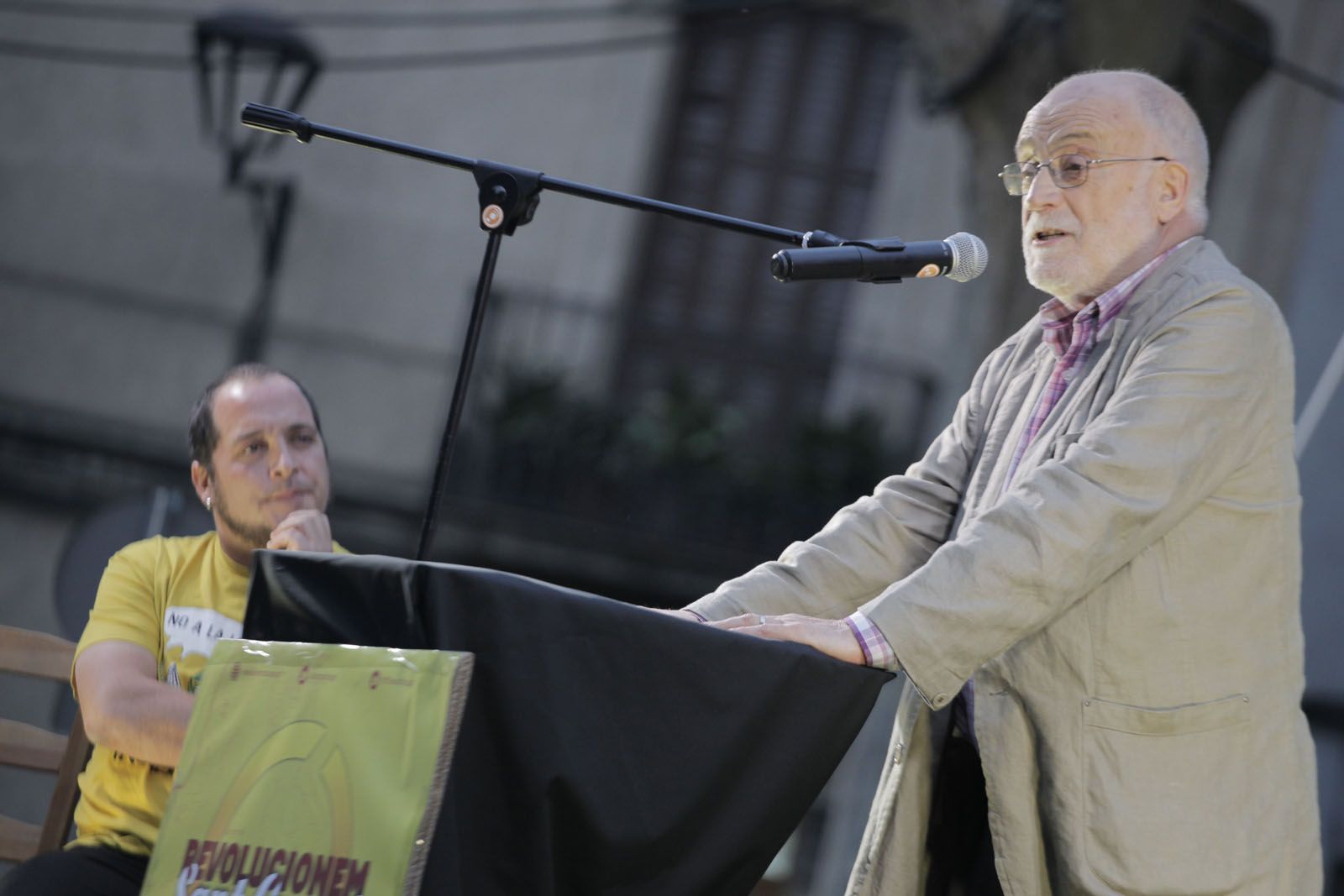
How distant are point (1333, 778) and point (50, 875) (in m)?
6.04

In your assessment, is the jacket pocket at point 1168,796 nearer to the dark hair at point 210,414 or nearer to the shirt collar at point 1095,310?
the shirt collar at point 1095,310

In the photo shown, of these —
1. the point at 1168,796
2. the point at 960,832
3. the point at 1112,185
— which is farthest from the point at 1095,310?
the point at 960,832

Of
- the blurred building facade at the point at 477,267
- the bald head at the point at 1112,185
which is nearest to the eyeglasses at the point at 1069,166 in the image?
the bald head at the point at 1112,185

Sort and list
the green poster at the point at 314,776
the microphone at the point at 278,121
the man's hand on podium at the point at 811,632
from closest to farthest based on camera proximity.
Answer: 1. the green poster at the point at 314,776
2. the man's hand on podium at the point at 811,632
3. the microphone at the point at 278,121

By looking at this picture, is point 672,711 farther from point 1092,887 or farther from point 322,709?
point 1092,887

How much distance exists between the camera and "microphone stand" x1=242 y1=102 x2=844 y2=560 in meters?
2.46

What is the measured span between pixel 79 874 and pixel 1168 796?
5.07 ft

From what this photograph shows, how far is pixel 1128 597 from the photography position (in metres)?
2.24

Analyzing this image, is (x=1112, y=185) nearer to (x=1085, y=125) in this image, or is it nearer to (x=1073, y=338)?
(x=1085, y=125)

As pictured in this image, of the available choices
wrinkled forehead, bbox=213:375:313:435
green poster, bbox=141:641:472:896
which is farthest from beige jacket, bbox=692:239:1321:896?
wrinkled forehead, bbox=213:375:313:435

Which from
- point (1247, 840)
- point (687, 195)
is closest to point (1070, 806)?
point (1247, 840)

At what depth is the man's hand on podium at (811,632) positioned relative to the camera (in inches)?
82.3

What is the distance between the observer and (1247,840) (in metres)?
2.22

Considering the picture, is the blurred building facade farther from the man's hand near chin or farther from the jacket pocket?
the jacket pocket
